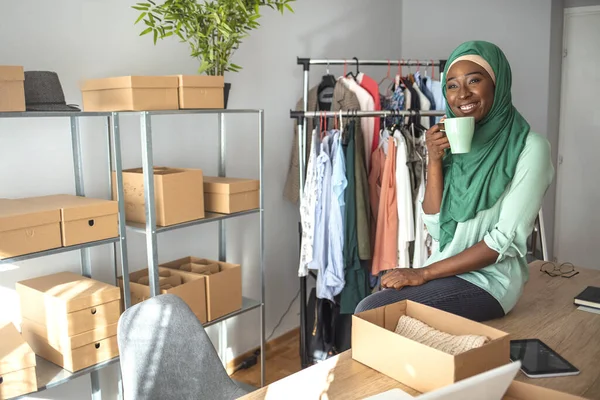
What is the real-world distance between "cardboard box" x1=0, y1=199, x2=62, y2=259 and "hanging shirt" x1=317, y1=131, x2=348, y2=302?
1.44 metres

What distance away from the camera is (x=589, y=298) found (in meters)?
1.77

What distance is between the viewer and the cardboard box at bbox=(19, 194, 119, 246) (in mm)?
2051

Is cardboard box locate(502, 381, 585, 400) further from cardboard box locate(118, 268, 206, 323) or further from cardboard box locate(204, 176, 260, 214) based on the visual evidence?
cardboard box locate(204, 176, 260, 214)

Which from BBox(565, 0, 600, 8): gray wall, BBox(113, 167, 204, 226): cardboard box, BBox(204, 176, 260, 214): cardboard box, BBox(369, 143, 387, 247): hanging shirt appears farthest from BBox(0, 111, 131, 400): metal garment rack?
BBox(565, 0, 600, 8): gray wall

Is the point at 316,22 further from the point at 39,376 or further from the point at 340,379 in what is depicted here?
the point at 340,379

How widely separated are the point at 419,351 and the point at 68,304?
1.37m

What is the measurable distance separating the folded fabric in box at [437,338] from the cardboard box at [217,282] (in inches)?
55.3

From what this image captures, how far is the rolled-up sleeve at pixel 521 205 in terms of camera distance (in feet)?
5.59

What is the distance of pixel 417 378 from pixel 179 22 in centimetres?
181

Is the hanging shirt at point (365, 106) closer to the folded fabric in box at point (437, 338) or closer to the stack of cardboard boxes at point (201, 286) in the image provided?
the stack of cardboard boxes at point (201, 286)

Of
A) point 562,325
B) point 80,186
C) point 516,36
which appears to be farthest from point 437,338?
point 516,36

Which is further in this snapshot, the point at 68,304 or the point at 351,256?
the point at 351,256

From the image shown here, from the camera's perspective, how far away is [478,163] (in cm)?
183

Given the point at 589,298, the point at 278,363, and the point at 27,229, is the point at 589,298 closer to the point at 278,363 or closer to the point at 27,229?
the point at 27,229
